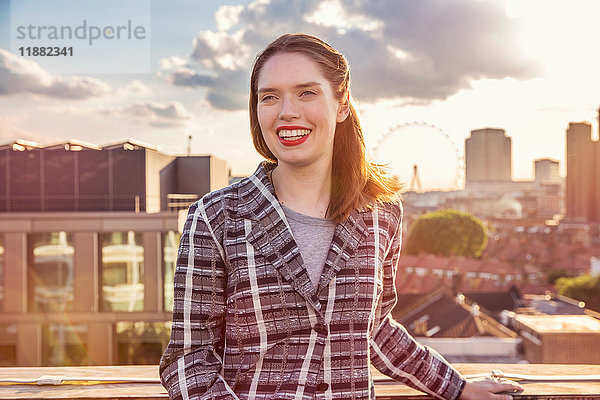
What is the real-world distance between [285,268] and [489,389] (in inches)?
23.1

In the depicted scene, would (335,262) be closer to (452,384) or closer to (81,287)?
(452,384)

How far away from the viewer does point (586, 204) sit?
51.9 metres

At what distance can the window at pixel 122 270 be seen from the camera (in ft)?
36.3

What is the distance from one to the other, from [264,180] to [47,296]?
11371mm

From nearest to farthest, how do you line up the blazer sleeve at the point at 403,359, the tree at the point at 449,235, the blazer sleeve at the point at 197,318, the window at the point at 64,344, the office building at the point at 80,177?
1. the blazer sleeve at the point at 197,318
2. the blazer sleeve at the point at 403,359
3. the window at the point at 64,344
4. the office building at the point at 80,177
5. the tree at the point at 449,235

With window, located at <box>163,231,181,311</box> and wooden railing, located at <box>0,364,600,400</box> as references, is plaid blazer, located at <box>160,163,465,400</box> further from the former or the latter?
window, located at <box>163,231,181,311</box>

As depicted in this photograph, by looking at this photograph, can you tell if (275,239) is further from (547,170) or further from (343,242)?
(547,170)

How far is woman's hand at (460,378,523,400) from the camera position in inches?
49.3

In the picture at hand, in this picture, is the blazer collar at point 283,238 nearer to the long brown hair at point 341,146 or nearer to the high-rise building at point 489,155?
the long brown hair at point 341,146

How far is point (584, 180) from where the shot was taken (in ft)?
172

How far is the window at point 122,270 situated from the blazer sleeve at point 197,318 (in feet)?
34.7

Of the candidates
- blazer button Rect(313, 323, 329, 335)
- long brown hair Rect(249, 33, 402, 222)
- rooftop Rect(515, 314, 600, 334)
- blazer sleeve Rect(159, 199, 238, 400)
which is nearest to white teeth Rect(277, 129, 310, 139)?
long brown hair Rect(249, 33, 402, 222)

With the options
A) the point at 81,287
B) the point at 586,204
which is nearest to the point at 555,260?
the point at 586,204

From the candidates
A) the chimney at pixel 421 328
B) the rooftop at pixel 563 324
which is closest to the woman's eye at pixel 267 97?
the rooftop at pixel 563 324
